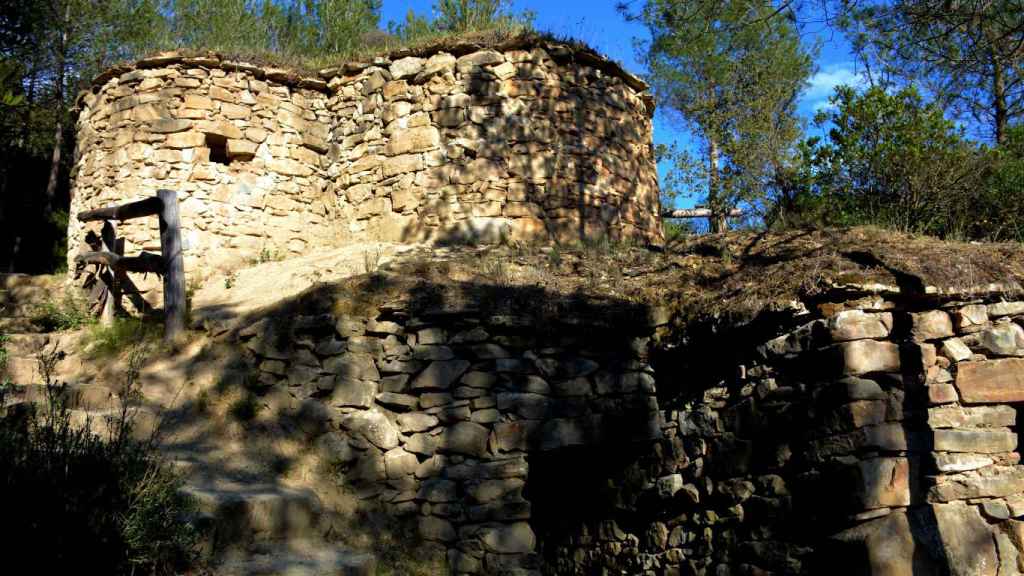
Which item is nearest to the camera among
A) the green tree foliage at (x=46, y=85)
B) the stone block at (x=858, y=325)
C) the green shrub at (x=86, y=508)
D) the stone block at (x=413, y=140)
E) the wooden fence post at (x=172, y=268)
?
the green shrub at (x=86, y=508)

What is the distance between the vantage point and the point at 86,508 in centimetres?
338

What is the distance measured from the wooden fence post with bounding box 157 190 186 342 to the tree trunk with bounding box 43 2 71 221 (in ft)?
25.2

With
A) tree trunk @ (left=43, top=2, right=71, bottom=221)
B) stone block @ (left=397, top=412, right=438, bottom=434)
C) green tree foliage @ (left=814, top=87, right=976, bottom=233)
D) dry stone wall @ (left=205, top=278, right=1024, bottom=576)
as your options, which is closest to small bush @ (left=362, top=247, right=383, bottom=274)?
dry stone wall @ (left=205, top=278, right=1024, bottom=576)

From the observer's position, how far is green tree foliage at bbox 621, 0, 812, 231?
13.4m

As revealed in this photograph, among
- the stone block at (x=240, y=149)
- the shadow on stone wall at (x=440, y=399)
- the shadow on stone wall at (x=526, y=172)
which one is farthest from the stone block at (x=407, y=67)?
the shadow on stone wall at (x=440, y=399)

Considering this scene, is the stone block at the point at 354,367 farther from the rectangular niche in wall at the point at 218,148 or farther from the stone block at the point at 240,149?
the rectangular niche in wall at the point at 218,148

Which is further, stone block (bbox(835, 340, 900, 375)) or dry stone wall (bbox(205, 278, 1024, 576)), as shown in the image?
stone block (bbox(835, 340, 900, 375))

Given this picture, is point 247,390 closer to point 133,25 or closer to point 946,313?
point 946,313

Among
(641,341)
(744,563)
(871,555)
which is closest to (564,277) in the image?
(641,341)

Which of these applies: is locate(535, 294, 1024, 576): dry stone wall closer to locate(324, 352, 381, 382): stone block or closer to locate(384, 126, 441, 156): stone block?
locate(324, 352, 381, 382): stone block

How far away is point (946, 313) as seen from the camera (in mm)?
4844

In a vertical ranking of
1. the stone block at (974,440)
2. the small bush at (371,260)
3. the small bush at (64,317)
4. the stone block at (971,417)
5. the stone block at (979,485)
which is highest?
the small bush at (371,260)

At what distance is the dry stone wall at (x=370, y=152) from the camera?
8141 millimetres

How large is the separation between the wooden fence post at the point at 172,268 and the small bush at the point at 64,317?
135 cm
